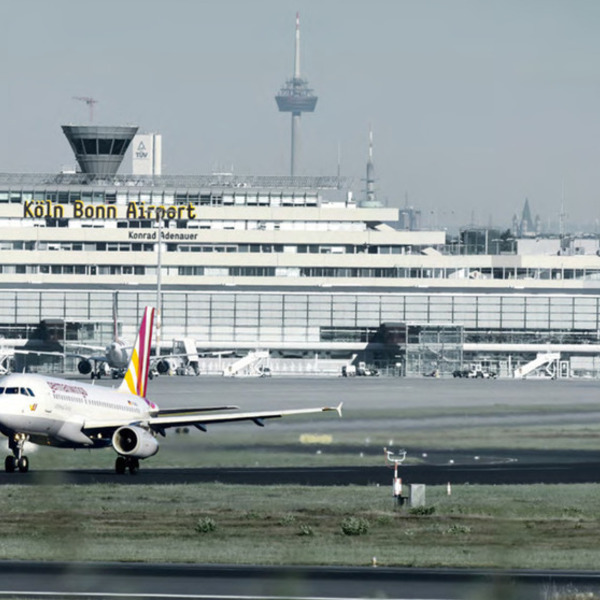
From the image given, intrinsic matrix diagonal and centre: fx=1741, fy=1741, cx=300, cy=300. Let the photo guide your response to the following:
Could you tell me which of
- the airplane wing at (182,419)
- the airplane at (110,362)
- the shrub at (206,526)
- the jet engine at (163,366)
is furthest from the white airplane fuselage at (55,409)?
the jet engine at (163,366)

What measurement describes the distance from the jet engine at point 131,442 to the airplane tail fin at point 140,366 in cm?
812

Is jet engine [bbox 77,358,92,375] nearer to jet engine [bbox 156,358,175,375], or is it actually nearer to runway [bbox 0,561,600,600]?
jet engine [bbox 156,358,175,375]

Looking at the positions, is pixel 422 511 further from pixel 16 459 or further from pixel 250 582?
pixel 16 459

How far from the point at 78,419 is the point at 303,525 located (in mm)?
20183

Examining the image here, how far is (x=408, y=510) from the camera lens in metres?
53.8

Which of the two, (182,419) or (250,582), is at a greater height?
(182,419)

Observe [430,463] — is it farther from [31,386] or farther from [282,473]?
[31,386]

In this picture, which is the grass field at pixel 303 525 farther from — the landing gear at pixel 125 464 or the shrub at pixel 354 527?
the landing gear at pixel 125 464

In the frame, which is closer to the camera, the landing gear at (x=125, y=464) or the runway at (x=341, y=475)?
the runway at (x=341, y=475)

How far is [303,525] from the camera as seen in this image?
1967 inches

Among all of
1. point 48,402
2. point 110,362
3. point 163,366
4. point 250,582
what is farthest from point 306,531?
point 163,366

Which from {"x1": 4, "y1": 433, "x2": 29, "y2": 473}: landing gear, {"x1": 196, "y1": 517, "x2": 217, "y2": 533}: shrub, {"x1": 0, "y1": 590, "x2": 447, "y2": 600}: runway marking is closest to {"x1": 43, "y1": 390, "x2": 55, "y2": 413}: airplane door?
{"x1": 4, "y1": 433, "x2": 29, "y2": 473}: landing gear

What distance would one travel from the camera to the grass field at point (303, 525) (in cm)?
4316

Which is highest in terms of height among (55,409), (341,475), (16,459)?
(55,409)
